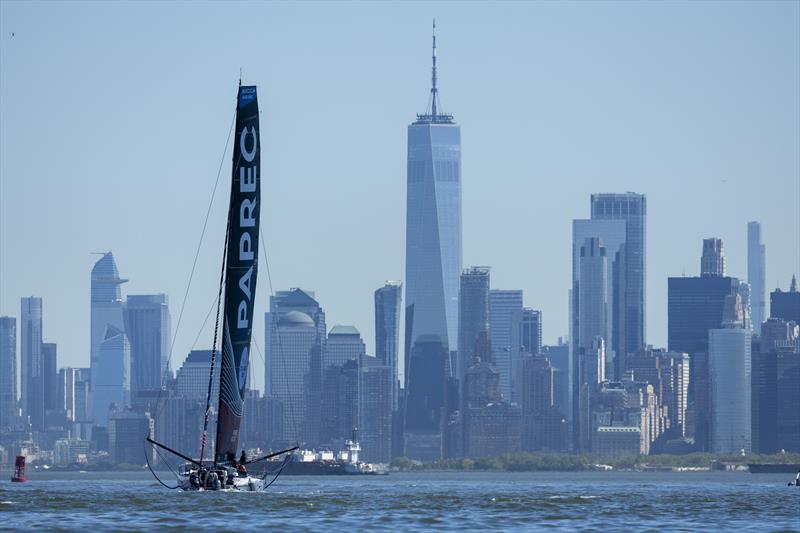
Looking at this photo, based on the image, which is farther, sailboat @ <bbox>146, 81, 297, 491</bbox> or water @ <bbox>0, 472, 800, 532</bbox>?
sailboat @ <bbox>146, 81, 297, 491</bbox>

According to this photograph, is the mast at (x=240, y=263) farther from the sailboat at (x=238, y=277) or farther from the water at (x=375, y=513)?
the water at (x=375, y=513)

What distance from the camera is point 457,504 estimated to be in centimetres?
11275

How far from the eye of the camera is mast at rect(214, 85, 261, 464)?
358ft

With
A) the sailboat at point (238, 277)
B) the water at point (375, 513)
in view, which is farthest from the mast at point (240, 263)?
the water at point (375, 513)

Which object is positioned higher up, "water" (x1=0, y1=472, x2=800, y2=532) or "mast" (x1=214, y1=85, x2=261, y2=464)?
"mast" (x1=214, y1=85, x2=261, y2=464)

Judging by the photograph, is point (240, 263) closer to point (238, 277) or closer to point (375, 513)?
point (238, 277)

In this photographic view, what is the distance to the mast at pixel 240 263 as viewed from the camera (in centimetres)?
10919

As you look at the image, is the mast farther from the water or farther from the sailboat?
the water

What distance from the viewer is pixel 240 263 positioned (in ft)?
358

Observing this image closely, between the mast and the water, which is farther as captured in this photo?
the mast

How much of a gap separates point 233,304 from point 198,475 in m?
9.23

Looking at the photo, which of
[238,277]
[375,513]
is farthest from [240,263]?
[375,513]

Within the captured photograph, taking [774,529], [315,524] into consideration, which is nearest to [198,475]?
[315,524]

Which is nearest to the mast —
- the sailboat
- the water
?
the sailboat
